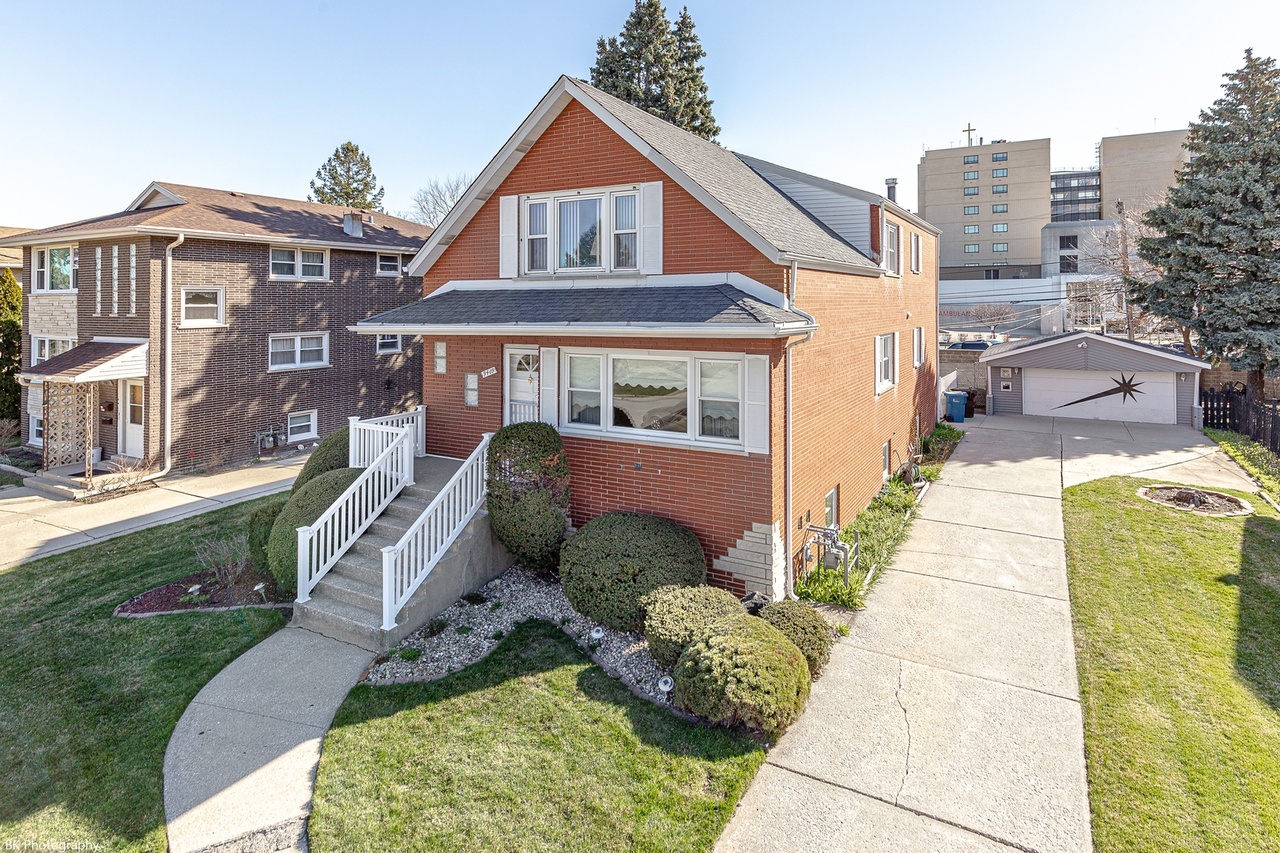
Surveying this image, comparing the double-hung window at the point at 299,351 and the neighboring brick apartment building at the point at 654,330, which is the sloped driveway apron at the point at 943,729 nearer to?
the neighboring brick apartment building at the point at 654,330

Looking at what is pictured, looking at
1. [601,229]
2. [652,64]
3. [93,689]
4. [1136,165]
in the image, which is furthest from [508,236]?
[1136,165]

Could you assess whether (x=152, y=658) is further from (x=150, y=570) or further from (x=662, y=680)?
(x=662, y=680)

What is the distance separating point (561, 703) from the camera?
7.10m

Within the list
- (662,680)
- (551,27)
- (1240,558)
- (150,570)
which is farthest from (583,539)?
(551,27)

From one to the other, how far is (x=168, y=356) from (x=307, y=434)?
4799 mm

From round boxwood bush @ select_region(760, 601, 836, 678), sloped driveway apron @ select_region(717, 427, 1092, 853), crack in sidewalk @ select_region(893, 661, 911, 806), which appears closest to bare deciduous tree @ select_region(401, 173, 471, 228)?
sloped driveway apron @ select_region(717, 427, 1092, 853)

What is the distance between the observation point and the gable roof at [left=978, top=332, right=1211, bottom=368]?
21672mm

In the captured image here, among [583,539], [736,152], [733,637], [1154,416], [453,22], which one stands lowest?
[733,637]

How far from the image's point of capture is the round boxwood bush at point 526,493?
379 inches

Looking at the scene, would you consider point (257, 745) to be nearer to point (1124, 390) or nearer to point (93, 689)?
point (93, 689)

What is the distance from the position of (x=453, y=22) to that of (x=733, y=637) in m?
15.0

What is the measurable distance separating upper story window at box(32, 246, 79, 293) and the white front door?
4.19m

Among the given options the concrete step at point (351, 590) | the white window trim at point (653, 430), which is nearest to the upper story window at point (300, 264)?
the white window trim at point (653, 430)

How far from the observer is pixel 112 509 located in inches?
590
